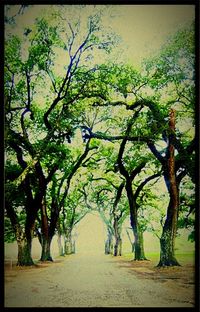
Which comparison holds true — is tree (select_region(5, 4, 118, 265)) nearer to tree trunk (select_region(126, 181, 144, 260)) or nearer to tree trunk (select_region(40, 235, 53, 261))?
tree trunk (select_region(40, 235, 53, 261))

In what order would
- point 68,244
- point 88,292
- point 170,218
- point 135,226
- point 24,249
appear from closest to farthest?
point 88,292, point 24,249, point 170,218, point 135,226, point 68,244

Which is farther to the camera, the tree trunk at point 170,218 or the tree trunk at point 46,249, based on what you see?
the tree trunk at point 46,249

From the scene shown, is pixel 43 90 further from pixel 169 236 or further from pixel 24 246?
pixel 169 236

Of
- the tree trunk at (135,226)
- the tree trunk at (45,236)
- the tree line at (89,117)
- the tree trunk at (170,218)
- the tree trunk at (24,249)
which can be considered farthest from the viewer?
the tree trunk at (135,226)

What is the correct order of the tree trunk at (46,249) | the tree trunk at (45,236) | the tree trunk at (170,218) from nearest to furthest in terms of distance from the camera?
the tree trunk at (170,218)
the tree trunk at (46,249)
the tree trunk at (45,236)

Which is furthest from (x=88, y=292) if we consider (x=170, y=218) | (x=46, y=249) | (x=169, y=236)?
(x=46, y=249)

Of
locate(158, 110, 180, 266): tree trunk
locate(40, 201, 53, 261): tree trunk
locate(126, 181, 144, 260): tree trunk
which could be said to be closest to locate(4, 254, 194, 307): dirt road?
locate(158, 110, 180, 266): tree trunk

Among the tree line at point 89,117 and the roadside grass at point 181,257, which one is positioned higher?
the tree line at point 89,117

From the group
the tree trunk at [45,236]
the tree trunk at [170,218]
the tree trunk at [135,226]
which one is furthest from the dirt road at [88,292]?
the tree trunk at [135,226]

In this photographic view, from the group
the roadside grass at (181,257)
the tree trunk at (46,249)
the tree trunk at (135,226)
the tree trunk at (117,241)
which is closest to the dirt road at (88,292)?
the roadside grass at (181,257)

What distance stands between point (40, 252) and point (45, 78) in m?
5.31

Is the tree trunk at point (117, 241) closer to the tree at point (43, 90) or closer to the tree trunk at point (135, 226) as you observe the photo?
the tree trunk at point (135, 226)

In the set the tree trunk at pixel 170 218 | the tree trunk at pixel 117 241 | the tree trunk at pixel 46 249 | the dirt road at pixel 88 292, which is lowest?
the tree trunk at pixel 117 241

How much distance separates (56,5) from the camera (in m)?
6.79
